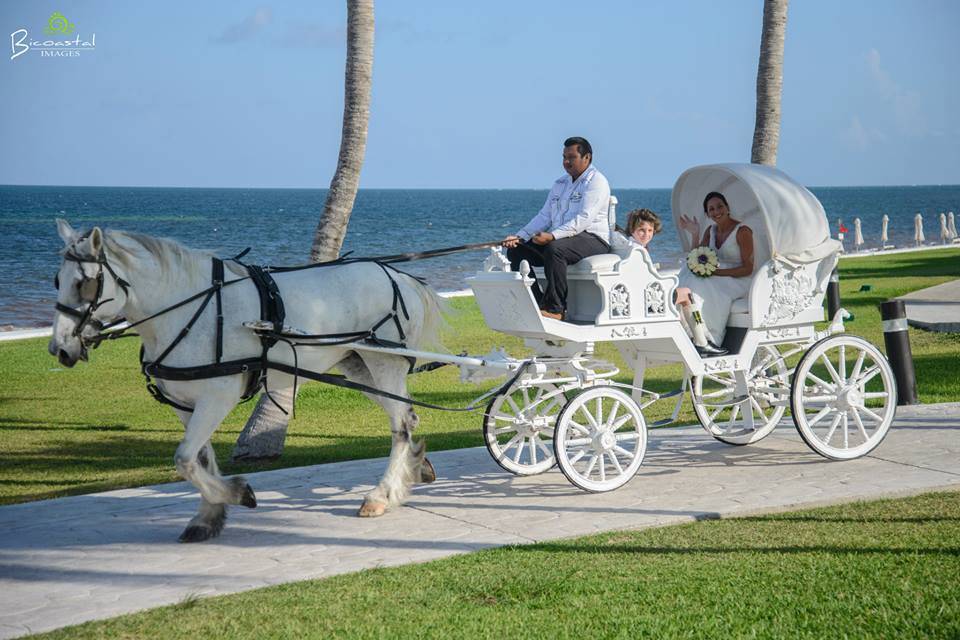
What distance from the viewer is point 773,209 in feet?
27.3

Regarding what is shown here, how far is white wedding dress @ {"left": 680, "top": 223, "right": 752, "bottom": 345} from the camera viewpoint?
28.0 feet

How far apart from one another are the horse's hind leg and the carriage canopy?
2.99 m

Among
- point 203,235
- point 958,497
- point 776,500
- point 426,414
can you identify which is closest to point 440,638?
point 776,500

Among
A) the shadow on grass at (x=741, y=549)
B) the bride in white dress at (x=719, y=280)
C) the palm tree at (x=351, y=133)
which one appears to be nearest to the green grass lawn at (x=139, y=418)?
the palm tree at (x=351, y=133)

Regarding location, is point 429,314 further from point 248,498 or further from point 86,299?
point 86,299

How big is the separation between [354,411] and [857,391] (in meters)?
5.67

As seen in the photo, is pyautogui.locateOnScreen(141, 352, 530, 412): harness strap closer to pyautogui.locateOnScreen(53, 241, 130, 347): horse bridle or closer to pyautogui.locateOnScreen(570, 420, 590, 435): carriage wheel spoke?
pyautogui.locateOnScreen(53, 241, 130, 347): horse bridle

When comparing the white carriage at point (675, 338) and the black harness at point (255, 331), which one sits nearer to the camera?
the black harness at point (255, 331)

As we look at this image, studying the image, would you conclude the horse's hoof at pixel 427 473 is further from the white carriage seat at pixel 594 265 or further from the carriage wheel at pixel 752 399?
the carriage wheel at pixel 752 399

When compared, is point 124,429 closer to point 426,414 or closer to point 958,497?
point 426,414

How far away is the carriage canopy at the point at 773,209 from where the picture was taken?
27.3 feet

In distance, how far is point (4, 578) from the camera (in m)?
6.18

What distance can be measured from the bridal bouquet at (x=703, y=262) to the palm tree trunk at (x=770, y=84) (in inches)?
161

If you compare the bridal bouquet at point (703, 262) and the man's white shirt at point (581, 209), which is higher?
the man's white shirt at point (581, 209)
